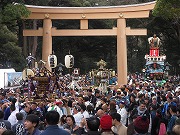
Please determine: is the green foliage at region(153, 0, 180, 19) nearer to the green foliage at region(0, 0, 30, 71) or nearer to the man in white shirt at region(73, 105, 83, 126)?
the man in white shirt at region(73, 105, 83, 126)

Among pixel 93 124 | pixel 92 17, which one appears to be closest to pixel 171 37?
pixel 92 17

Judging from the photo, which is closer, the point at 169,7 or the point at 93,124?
the point at 93,124

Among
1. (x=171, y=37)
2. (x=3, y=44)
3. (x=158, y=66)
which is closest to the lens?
(x=158, y=66)

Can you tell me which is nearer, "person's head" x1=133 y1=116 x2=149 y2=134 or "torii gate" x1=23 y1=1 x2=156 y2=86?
"person's head" x1=133 y1=116 x2=149 y2=134

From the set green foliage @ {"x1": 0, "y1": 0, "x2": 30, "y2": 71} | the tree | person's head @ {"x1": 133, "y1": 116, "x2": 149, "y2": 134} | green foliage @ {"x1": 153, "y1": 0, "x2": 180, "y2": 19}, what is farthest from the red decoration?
person's head @ {"x1": 133, "y1": 116, "x2": 149, "y2": 134}

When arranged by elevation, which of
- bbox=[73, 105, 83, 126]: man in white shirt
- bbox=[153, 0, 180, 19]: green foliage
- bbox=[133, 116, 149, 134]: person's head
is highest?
bbox=[153, 0, 180, 19]: green foliage

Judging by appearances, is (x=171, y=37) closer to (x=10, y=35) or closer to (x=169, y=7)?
(x=10, y=35)

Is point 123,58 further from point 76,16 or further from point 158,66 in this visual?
point 158,66

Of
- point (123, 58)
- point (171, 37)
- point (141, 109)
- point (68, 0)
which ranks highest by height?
point (68, 0)

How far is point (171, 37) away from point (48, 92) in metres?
23.4

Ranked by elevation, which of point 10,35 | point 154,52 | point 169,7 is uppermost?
point 10,35

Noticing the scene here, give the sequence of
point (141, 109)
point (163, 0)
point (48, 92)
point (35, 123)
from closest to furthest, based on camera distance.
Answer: point (35, 123), point (141, 109), point (163, 0), point (48, 92)

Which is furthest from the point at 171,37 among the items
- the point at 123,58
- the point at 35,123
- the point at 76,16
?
the point at 35,123

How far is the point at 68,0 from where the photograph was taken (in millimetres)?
A: 38094
